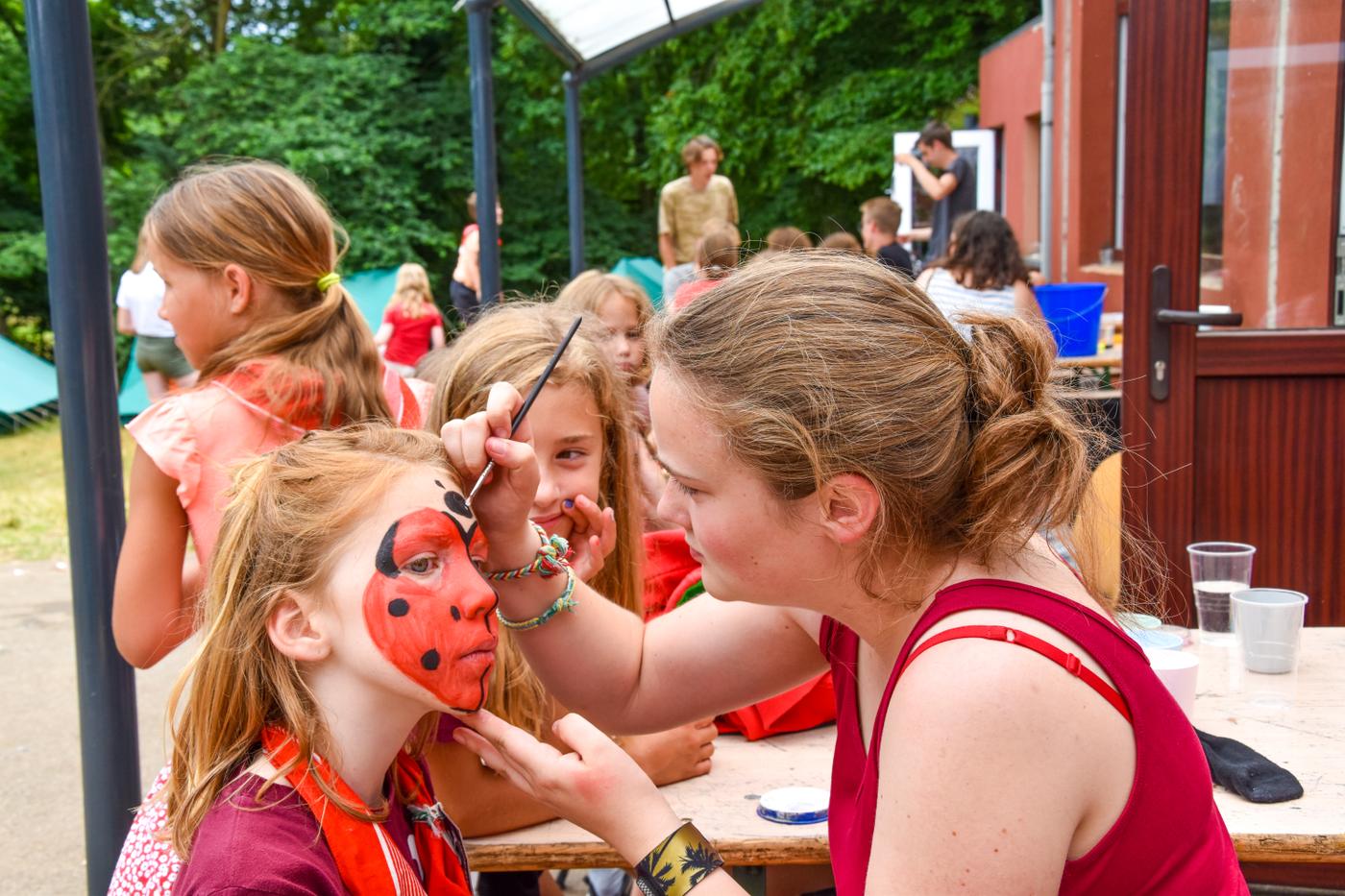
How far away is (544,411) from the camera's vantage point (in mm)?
2168

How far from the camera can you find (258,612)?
150cm

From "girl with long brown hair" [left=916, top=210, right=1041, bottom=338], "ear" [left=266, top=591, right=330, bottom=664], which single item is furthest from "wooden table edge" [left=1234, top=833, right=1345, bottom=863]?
"girl with long brown hair" [left=916, top=210, right=1041, bottom=338]

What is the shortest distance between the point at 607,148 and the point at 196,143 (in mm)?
7108

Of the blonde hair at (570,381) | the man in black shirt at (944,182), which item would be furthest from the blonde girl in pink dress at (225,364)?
the man in black shirt at (944,182)

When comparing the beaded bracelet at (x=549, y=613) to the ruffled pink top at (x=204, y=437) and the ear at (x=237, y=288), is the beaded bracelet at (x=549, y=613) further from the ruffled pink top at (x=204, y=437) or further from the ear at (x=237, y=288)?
the ear at (x=237, y=288)

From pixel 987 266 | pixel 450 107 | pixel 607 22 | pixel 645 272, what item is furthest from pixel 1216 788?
pixel 450 107

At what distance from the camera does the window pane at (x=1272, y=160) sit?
331cm

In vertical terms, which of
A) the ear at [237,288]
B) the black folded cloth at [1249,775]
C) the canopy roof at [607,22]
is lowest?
the black folded cloth at [1249,775]

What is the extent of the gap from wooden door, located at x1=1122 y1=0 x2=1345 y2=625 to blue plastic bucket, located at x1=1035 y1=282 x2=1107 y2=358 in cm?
314

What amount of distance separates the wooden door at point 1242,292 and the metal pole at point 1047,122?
787 cm

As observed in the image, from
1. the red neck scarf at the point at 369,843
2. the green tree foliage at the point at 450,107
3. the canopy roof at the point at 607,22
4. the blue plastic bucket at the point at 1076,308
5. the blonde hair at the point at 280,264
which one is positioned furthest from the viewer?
the green tree foliage at the point at 450,107

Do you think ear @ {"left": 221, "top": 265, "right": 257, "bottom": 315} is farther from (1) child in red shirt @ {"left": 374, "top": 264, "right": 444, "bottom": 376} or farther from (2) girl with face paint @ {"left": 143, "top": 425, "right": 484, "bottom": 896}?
(1) child in red shirt @ {"left": 374, "top": 264, "right": 444, "bottom": 376}

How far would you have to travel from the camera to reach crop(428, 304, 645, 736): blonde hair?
2.21 meters

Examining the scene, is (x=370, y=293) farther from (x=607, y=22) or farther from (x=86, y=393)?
(x=86, y=393)
